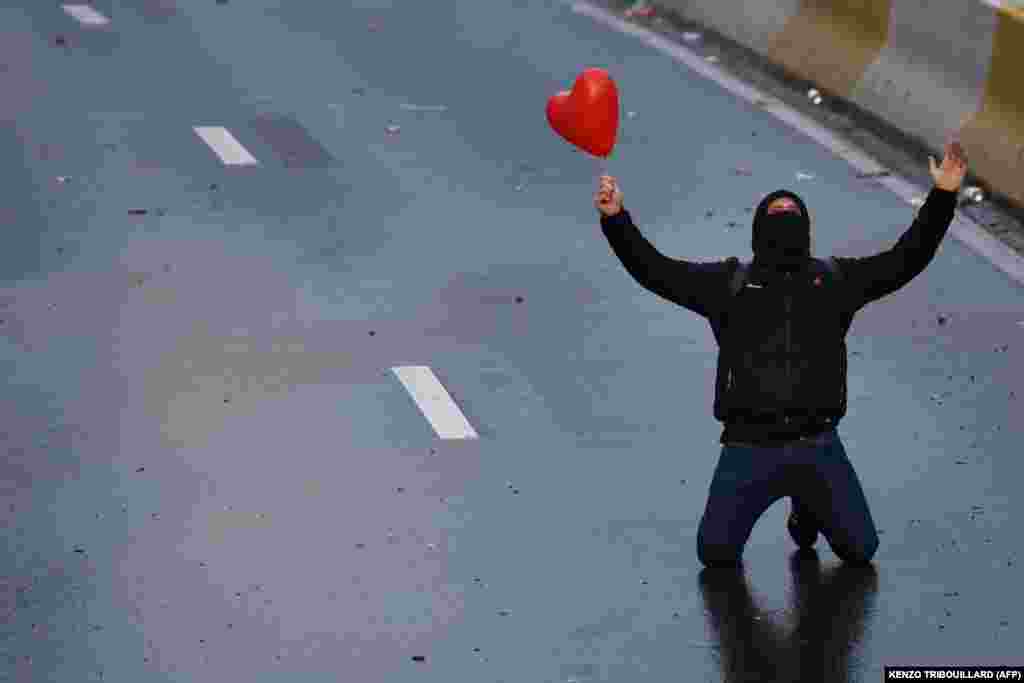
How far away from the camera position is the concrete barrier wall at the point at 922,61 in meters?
14.2

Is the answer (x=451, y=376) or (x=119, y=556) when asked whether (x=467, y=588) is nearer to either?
(x=119, y=556)

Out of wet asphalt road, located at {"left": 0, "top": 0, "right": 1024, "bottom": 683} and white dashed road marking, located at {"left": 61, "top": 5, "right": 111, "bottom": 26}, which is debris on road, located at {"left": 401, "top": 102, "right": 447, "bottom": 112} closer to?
wet asphalt road, located at {"left": 0, "top": 0, "right": 1024, "bottom": 683}

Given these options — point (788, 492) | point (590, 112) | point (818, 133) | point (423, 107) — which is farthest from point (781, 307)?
point (423, 107)

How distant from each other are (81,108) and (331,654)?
31.2 ft

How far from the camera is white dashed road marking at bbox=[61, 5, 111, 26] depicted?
2100cm

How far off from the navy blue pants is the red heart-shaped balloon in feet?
4.69

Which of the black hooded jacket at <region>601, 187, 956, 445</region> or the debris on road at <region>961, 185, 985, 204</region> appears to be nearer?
the black hooded jacket at <region>601, 187, 956, 445</region>

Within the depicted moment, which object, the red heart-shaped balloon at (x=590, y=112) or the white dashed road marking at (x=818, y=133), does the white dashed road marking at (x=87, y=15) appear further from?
the red heart-shaped balloon at (x=590, y=112)

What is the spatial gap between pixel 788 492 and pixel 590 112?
5.55 ft

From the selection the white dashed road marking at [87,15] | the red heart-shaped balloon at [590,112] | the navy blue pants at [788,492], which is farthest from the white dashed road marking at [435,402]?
the white dashed road marking at [87,15]

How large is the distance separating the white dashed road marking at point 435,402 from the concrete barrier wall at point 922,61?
13.4 ft

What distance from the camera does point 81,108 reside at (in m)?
17.3

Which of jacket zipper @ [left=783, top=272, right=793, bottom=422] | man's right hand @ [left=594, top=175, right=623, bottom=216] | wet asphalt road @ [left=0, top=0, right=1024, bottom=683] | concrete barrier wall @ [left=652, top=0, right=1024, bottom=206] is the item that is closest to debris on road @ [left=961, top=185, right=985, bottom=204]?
concrete barrier wall @ [left=652, top=0, right=1024, bottom=206]

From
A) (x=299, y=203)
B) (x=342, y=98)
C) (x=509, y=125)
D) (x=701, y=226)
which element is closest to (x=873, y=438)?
(x=701, y=226)
